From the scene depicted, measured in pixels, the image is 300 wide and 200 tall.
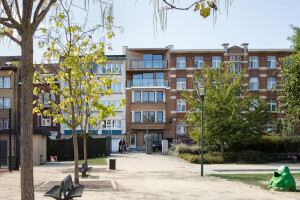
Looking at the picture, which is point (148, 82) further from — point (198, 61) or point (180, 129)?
point (180, 129)

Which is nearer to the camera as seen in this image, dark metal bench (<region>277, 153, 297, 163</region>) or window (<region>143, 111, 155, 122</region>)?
dark metal bench (<region>277, 153, 297, 163</region>)

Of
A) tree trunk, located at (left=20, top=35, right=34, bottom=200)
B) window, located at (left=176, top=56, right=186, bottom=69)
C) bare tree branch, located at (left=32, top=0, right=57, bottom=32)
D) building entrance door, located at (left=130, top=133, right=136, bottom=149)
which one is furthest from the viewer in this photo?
building entrance door, located at (left=130, top=133, right=136, bottom=149)

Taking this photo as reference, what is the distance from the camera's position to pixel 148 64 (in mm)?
50250

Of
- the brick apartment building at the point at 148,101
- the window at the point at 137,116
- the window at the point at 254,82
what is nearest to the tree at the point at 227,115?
the brick apartment building at the point at 148,101

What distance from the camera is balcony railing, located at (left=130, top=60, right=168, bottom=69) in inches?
1967

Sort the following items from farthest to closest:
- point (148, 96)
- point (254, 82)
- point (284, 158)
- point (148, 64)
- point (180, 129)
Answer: point (148, 64) → point (254, 82) → point (148, 96) → point (180, 129) → point (284, 158)

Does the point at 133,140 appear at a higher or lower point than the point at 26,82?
lower

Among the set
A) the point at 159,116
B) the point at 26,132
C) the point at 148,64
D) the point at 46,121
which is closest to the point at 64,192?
the point at 26,132

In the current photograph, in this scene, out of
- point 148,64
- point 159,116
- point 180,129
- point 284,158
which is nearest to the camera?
point 284,158

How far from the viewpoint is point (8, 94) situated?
1843 inches

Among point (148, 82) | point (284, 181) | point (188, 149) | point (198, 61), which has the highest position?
point (198, 61)

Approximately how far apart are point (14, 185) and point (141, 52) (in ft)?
130

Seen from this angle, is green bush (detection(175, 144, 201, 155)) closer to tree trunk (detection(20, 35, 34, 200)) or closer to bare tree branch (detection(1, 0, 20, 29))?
tree trunk (detection(20, 35, 34, 200))

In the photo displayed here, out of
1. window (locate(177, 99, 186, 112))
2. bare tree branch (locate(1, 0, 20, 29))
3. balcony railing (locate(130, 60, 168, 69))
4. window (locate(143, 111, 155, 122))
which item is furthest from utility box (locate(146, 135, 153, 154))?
bare tree branch (locate(1, 0, 20, 29))
